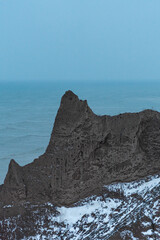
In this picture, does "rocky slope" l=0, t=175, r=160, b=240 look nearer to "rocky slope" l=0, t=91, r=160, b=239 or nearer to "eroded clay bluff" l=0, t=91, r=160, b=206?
"rocky slope" l=0, t=91, r=160, b=239

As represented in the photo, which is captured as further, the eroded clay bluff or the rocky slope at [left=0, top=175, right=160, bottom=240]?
the eroded clay bluff

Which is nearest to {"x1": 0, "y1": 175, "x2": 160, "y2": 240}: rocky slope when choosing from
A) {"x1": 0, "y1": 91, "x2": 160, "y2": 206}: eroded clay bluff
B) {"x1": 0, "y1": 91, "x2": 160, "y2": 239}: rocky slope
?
{"x1": 0, "y1": 91, "x2": 160, "y2": 239}: rocky slope

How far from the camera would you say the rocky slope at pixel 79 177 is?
14.2 meters

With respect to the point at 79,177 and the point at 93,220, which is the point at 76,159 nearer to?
the point at 79,177

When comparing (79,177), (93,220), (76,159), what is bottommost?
(93,220)

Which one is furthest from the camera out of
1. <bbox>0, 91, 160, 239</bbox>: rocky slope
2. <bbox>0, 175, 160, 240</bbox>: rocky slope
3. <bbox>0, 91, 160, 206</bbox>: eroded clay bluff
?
<bbox>0, 91, 160, 206</bbox>: eroded clay bluff

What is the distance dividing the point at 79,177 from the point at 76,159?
0.89 metres

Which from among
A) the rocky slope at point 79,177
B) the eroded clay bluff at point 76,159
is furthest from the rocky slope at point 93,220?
the eroded clay bluff at point 76,159

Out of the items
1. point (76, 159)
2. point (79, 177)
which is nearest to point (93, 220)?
point (79, 177)

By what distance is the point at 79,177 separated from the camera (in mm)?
15344

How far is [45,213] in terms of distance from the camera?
47.6ft

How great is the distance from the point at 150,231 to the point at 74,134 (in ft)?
16.4

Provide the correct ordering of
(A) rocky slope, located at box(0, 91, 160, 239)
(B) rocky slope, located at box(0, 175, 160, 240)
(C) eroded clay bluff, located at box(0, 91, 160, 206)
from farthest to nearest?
(C) eroded clay bluff, located at box(0, 91, 160, 206), (A) rocky slope, located at box(0, 91, 160, 239), (B) rocky slope, located at box(0, 175, 160, 240)

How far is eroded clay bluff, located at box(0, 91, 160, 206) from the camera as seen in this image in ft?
48.2
